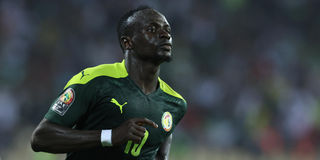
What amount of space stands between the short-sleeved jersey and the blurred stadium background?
461 cm

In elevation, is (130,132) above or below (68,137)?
above

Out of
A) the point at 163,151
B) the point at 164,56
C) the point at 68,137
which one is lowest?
the point at 163,151

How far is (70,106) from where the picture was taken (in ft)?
10.7

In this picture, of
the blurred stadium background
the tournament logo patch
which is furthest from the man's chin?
the blurred stadium background

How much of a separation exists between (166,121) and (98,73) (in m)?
0.63

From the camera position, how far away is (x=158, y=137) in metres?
3.73

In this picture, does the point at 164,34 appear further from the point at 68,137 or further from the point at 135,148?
the point at 68,137

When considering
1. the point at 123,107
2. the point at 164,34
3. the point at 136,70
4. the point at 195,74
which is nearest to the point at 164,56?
the point at 164,34

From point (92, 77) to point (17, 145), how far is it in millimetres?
5142

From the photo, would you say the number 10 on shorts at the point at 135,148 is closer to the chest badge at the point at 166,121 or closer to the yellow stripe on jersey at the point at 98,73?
the chest badge at the point at 166,121

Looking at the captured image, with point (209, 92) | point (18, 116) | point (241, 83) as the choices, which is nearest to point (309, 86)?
point (241, 83)

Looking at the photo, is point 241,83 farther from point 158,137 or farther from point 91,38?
point 158,137

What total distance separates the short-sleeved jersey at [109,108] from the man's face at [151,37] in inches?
9.0

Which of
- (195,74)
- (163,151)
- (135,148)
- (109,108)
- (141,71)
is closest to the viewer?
(109,108)
